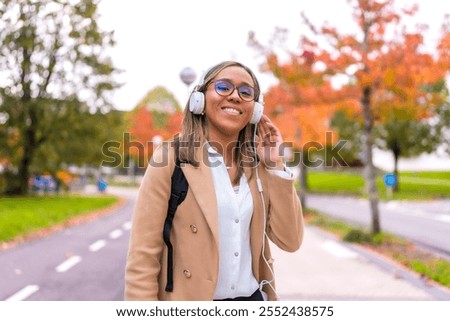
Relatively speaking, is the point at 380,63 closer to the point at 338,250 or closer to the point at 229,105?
the point at 338,250

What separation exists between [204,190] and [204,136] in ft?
0.70

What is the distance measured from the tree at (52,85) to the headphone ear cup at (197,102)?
13620 mm

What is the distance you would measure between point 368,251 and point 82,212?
27.6 feet

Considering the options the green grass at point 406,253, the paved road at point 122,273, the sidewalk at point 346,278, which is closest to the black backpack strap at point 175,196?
the sidewalk at point 346,278

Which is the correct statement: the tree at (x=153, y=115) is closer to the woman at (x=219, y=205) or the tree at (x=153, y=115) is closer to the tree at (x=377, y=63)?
the tree at (x=377, y=63)

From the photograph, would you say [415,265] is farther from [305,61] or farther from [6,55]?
[6,55]

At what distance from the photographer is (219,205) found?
5.75ft

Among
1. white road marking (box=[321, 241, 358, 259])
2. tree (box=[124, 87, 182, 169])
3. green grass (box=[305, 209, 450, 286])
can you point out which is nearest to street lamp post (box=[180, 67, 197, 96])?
white road marking (box=[321, 241, 358, 259])

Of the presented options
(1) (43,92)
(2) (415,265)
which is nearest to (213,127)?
(2) (415,265)

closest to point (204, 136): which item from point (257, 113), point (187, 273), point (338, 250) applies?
point (257, 113)

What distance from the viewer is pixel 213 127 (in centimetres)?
187

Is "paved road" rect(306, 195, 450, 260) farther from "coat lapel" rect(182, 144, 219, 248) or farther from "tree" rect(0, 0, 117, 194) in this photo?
"tree" rect(0, 0, 117, 194)

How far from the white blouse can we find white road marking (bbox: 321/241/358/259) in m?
5.88

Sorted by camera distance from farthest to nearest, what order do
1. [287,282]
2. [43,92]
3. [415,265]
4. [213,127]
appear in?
[43,92] < [415,265] < [287,282] < [213,127]
